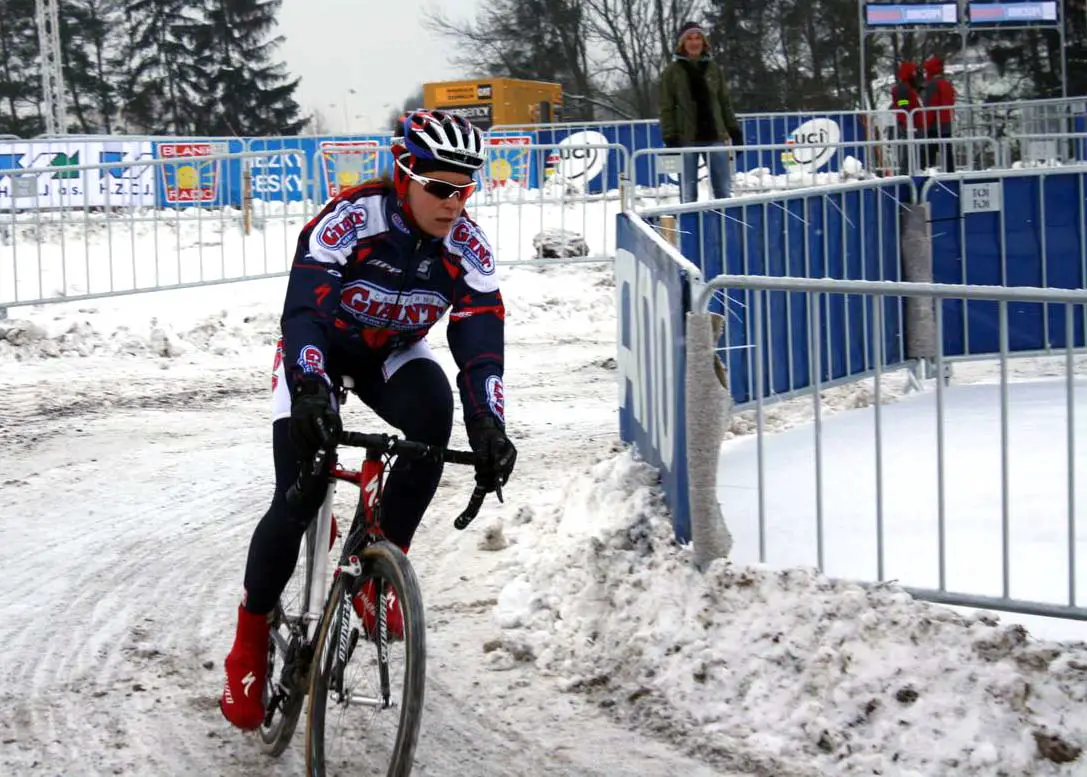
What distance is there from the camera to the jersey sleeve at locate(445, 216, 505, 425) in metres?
4.14

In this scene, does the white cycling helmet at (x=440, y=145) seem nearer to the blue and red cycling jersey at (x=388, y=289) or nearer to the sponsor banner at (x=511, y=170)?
the blue and red cycling jersey at (x=388, y=289)

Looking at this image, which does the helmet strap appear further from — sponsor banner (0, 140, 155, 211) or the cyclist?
sponsor banner (0, 140, 155, 211)

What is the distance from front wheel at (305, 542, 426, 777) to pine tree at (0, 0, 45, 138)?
44336 millimetres

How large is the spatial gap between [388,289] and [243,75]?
45.1 metres

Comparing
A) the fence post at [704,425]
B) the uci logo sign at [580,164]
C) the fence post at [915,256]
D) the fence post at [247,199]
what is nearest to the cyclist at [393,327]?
the fence post at [704,425]

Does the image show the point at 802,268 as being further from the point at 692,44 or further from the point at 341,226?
the point at 692,44

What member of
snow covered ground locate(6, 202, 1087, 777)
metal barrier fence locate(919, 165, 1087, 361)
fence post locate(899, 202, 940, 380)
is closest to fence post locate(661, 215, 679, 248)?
snow covered ground locate(6, 202, 1087, 777)

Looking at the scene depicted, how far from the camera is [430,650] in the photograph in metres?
5.58

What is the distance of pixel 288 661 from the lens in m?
4.14

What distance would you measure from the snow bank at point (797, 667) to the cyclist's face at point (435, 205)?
5.90ft

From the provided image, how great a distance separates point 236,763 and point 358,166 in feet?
46.3

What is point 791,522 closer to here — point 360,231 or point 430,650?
point 430,650

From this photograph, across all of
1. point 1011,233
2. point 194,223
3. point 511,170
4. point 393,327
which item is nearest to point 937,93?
point 511,170

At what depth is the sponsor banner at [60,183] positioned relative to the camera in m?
14.2
